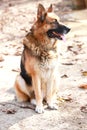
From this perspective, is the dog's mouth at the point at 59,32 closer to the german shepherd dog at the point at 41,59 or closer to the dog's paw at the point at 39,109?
the german shepherd dog at the point at 41,59

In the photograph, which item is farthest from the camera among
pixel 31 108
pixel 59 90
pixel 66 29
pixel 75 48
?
pixel 75 48

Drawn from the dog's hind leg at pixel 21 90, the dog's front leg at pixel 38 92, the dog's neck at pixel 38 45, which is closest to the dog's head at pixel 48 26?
the dog's neck at pixel 38 45

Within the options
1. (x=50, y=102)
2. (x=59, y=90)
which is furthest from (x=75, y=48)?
(x=50, y=102)

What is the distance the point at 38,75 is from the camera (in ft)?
19.0

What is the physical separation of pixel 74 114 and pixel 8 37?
501 centimetres

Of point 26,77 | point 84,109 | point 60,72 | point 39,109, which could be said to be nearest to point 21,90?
point 26,77

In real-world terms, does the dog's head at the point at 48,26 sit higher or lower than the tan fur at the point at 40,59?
higher

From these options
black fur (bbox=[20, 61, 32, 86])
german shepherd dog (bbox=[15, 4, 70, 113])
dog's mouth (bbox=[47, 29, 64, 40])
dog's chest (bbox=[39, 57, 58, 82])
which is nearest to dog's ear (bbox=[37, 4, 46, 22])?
german shepherd dog (bbox=[15, 4, 70, 113])

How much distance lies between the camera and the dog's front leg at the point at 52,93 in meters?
5.97

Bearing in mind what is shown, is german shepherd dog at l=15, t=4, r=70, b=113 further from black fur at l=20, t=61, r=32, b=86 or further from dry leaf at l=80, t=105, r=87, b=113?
dry leaf at l=80, t=105, r=87, b=113

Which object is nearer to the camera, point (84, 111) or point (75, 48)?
point (84, 111)

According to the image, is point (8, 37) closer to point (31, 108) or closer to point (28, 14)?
point (28, 14)

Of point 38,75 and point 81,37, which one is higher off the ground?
point 38,75

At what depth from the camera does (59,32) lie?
5.59 metres
